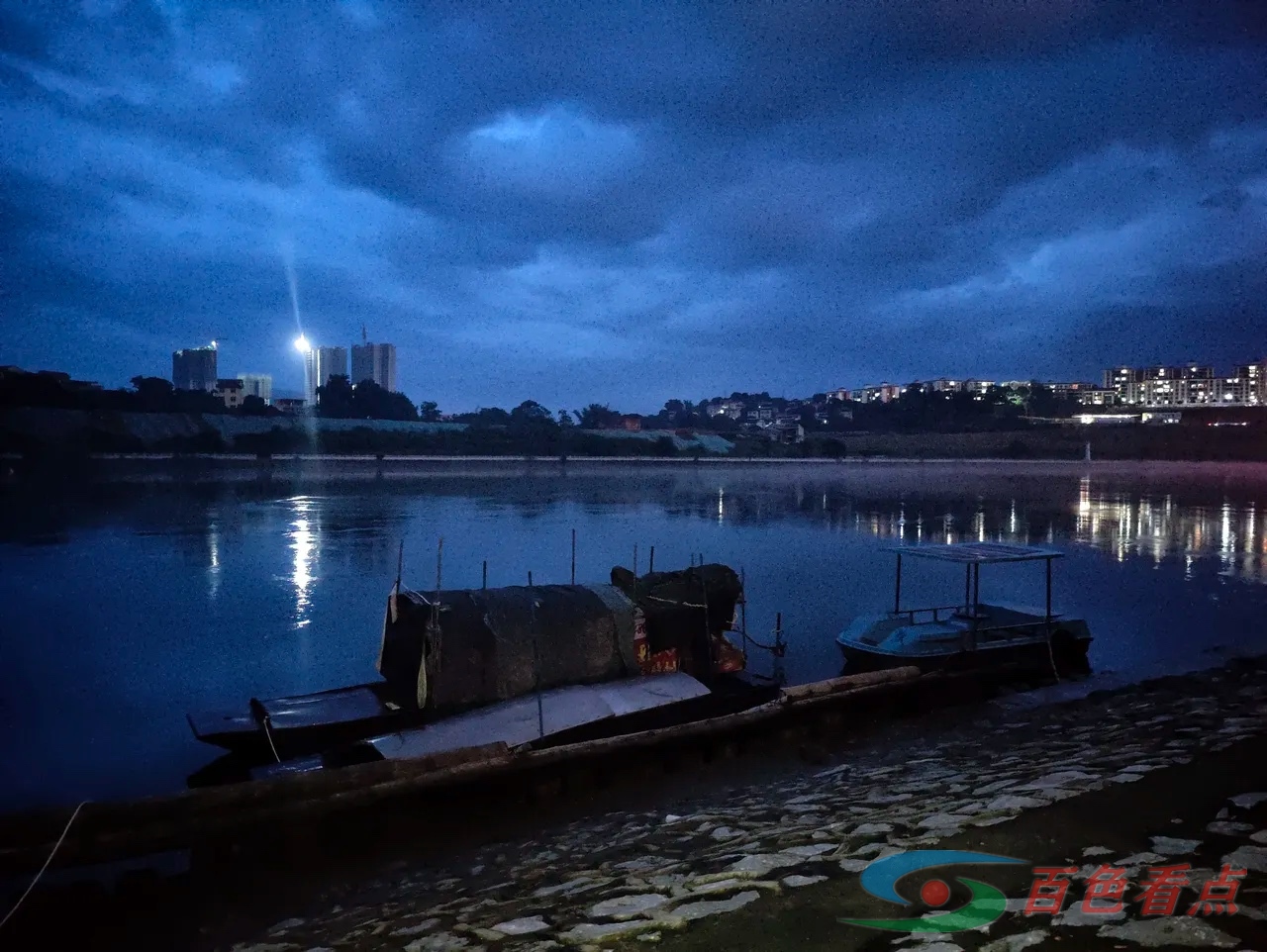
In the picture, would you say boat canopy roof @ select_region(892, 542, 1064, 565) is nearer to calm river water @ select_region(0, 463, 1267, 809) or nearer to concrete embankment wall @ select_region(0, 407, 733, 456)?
calm river water @ select_region(0, 463, 1267, 809)

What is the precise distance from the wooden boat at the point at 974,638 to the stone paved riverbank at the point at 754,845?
13.2ft

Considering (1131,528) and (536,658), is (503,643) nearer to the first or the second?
(536,658)

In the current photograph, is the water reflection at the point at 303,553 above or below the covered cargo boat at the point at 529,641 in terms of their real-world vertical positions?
below

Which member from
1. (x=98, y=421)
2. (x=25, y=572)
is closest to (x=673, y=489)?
(x=25, y=572)

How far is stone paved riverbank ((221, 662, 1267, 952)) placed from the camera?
511 centimetres

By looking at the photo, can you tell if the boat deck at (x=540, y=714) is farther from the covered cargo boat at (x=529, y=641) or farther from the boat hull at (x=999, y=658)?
the boat hull at (x=999, y=658)

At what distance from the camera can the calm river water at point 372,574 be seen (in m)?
14.8

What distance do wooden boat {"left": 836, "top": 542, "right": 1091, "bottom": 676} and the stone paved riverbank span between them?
13.2ft

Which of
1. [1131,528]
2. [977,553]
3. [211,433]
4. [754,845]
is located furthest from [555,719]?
[211,433]

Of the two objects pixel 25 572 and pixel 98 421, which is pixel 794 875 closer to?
pixel 25 572

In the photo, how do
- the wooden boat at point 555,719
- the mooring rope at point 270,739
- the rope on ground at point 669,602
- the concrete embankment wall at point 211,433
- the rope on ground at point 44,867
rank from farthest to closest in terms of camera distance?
1. the concrete embankment wall at point 211,433
2. the rope on ground at point 669,602
3. the mooring rope at point 270,739
4. the wooden boat at point 555,719
5. the rope on ground at point 44,867

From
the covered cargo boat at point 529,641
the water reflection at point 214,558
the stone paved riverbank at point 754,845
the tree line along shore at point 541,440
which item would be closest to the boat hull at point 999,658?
the covered cargo boat at point 529,641

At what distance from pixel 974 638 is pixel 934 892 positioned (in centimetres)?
1113

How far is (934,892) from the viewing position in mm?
4785
